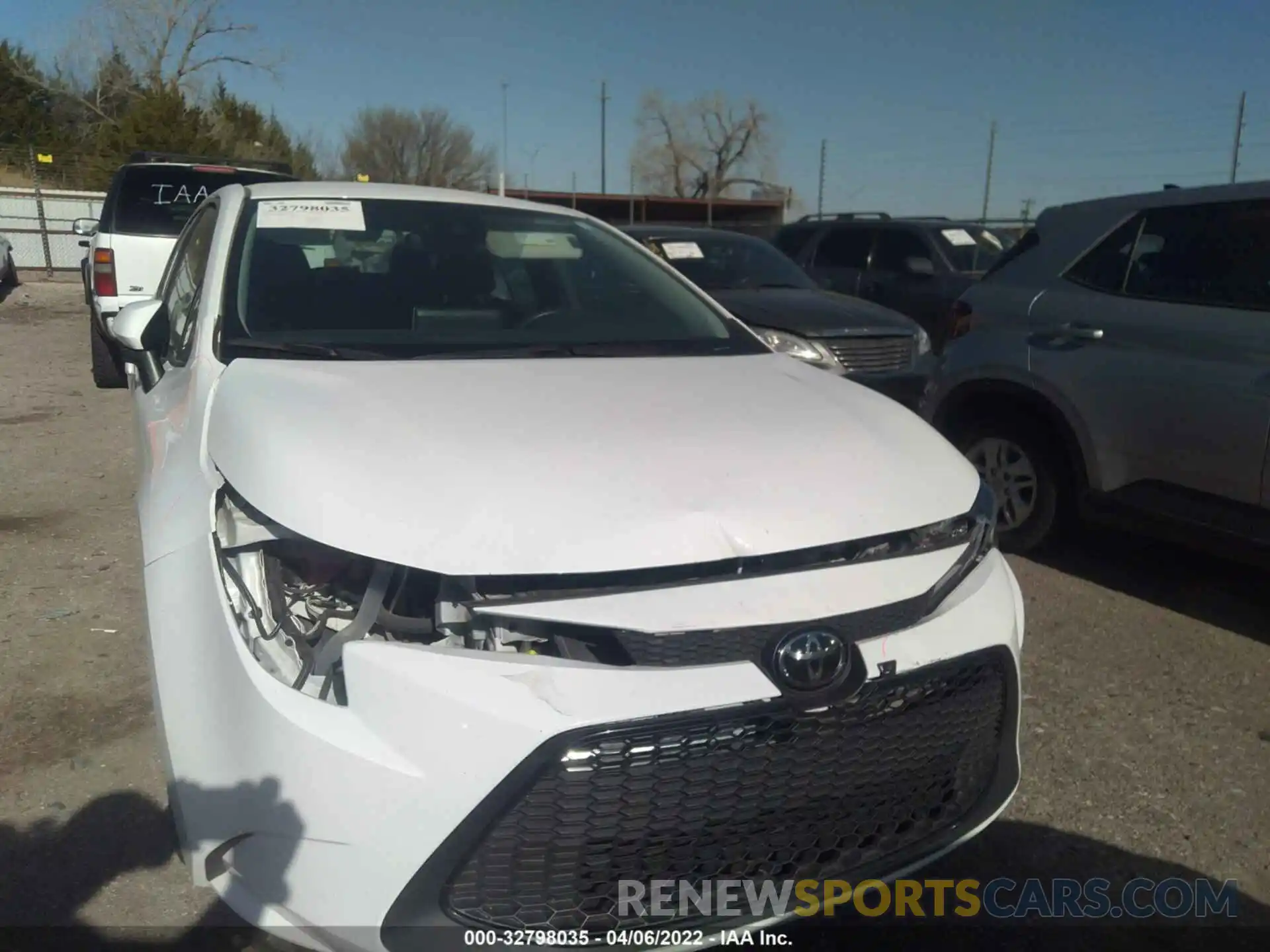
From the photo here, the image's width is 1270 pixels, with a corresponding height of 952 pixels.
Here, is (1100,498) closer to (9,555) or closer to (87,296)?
(9,555)

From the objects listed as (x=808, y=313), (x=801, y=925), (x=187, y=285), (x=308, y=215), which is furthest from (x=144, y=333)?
(x=808, y=313)

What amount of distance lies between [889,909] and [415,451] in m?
1.60

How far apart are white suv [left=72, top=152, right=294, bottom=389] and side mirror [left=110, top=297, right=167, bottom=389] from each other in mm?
4843

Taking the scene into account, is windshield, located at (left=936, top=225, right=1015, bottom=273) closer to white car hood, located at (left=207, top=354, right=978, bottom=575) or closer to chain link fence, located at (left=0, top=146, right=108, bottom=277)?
white car hood, located at (left=207, top=354, right=978, bottom=575)

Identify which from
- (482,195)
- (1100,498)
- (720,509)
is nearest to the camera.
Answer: (720,509)

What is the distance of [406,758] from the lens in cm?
167

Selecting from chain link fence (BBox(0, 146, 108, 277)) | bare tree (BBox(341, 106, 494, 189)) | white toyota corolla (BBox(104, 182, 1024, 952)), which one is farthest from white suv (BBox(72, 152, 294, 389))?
bare tree (BBox(341, 106, 494, 189))

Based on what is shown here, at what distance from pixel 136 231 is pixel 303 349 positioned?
6676 millimetres

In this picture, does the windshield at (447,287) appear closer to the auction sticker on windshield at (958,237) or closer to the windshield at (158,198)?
the windshield at (158,198)

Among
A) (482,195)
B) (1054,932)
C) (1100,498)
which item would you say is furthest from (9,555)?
(1100,498)

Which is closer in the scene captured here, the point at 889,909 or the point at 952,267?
the point at 889,909

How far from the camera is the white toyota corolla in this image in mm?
1686

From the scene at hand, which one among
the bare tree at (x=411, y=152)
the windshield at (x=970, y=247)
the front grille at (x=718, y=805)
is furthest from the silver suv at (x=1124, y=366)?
the bare tree at (x=411, y=152)

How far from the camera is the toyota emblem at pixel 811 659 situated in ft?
5.92
